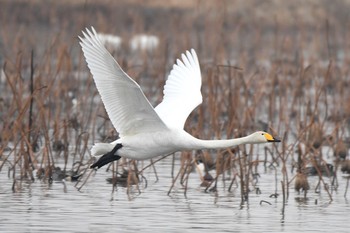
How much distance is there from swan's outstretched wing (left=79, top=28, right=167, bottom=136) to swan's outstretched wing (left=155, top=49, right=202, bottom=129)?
846 millimetres

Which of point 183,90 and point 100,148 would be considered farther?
point 183,90

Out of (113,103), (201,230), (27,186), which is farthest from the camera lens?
(27,186)

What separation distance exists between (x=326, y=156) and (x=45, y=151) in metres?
4.39

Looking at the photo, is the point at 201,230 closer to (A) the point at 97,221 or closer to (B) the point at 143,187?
(A) the point at 97,221

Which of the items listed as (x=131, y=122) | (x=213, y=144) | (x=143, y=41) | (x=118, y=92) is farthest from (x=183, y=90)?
(x=143, y=41)

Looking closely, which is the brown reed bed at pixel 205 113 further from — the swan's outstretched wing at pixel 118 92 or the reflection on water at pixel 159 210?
the swan's outstretched wing at pixel 118 92

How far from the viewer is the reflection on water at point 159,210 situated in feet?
33.0

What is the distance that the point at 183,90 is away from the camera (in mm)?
12633

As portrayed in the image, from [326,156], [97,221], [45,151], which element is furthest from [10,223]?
[326,156]

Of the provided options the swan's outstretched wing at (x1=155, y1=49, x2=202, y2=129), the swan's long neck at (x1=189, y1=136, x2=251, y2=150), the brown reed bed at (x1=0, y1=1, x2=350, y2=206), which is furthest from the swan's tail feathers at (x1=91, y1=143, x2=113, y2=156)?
the swan's outstretched wing at (x1=155, y1=49, x2=202, y2=129)

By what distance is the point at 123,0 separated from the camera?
35625mm

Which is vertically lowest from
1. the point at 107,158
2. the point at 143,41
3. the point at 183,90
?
the point at 107,158

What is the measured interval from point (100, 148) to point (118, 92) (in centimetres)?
72

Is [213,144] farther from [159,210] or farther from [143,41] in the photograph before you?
[143,41]
